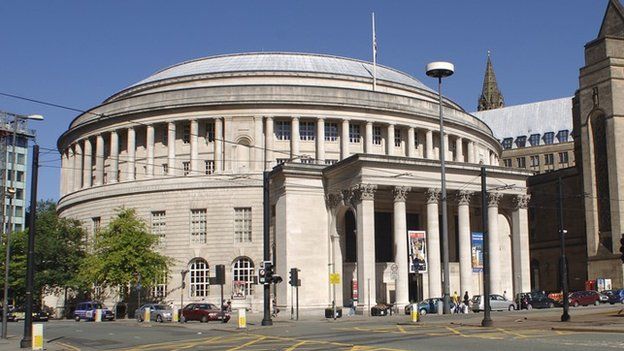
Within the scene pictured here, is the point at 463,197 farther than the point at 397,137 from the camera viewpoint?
No

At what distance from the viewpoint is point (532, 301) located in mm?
59094

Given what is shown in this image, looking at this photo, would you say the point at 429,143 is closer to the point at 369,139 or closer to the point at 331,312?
→ the point at 369,139

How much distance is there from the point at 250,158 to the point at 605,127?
1684 inches

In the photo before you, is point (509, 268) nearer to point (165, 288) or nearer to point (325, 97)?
point (325, 97)

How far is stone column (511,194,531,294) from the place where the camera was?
6525 cm

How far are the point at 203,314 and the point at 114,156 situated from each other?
28838mm

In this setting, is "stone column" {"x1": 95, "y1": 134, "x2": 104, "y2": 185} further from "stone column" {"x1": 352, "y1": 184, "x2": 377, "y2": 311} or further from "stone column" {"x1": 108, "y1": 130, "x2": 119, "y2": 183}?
"stone column" {"x1": 352, "y1": 184, "x2": 377, "y2": 311}

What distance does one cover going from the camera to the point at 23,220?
130875mm

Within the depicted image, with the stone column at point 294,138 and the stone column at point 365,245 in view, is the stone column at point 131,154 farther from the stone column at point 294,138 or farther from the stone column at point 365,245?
the stone column at point 365,245

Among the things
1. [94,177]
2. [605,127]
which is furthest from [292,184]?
[605,127]

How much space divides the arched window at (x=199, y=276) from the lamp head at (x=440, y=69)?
3243 cm

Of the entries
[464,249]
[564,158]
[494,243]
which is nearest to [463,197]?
[464,249]

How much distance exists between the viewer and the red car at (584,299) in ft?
203

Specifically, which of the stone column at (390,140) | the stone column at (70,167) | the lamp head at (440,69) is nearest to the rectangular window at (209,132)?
the stone column at (390,140)
